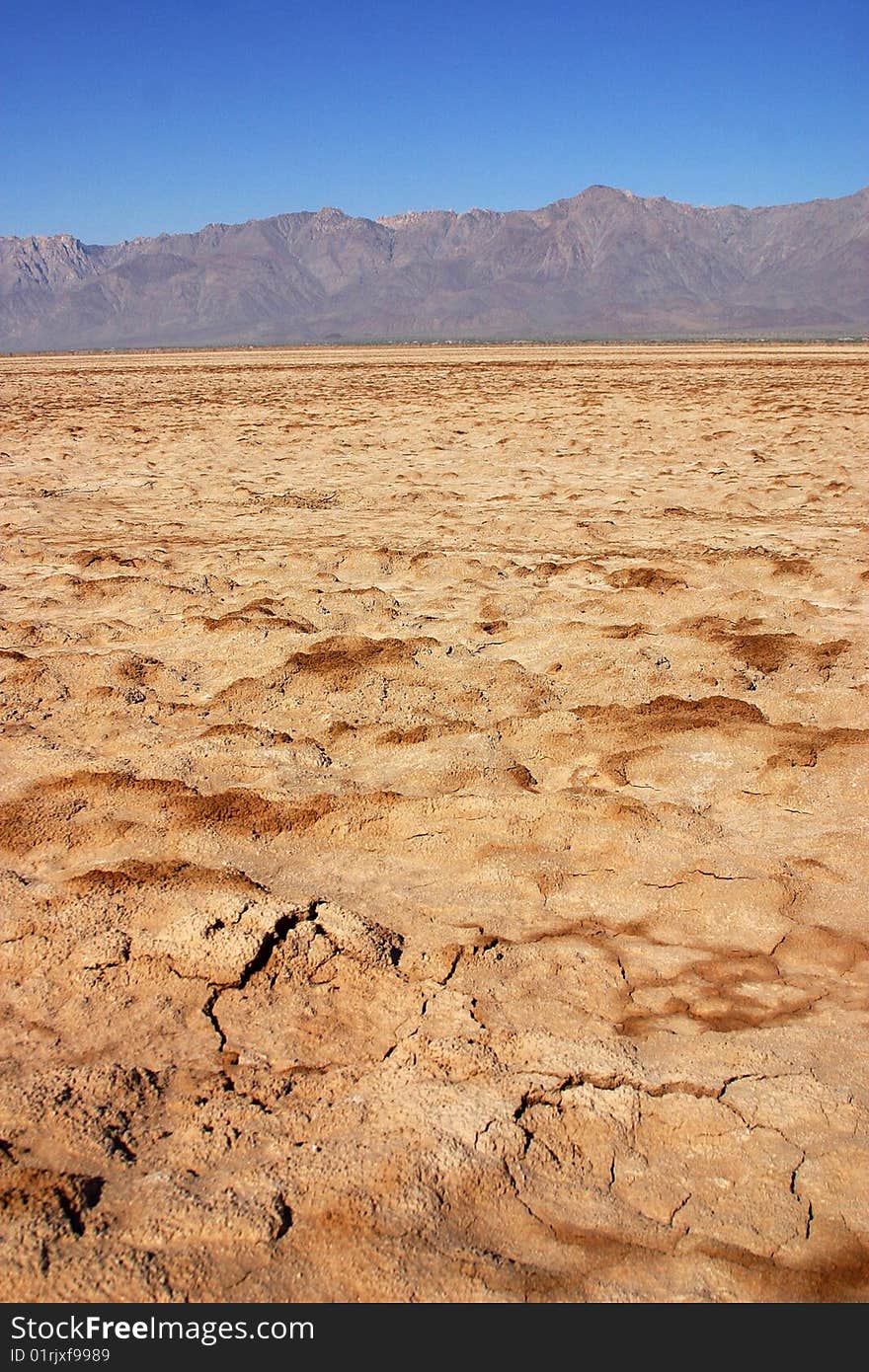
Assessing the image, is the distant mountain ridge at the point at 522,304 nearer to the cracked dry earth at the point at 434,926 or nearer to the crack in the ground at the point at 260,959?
the cracked dry earth at the point at 434,926

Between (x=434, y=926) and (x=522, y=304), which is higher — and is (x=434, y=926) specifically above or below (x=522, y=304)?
below

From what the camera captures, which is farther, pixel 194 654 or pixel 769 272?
pixel 769 272

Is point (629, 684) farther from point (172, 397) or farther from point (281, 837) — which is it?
point (172, 397)

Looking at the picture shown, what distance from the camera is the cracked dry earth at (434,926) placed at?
4.76 ft

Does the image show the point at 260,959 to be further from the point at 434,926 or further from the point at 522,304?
the point at 522,304

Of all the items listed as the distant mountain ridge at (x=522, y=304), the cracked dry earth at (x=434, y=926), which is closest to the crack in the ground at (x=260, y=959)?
the cracked dry earth at (x=434, y=926)

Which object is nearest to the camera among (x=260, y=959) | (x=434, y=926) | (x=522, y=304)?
(x=260, y=959)

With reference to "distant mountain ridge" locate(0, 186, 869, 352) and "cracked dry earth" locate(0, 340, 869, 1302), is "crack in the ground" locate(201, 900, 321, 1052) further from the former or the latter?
"distant mountain ridge" locate(0, 186, 869, 352)

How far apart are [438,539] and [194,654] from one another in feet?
7.13

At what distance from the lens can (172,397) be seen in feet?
52.3

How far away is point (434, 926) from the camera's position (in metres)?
2.16

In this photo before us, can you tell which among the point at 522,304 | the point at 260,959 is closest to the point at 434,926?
the point at 260,959

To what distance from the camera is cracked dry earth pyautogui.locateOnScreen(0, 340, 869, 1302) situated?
1451mm
